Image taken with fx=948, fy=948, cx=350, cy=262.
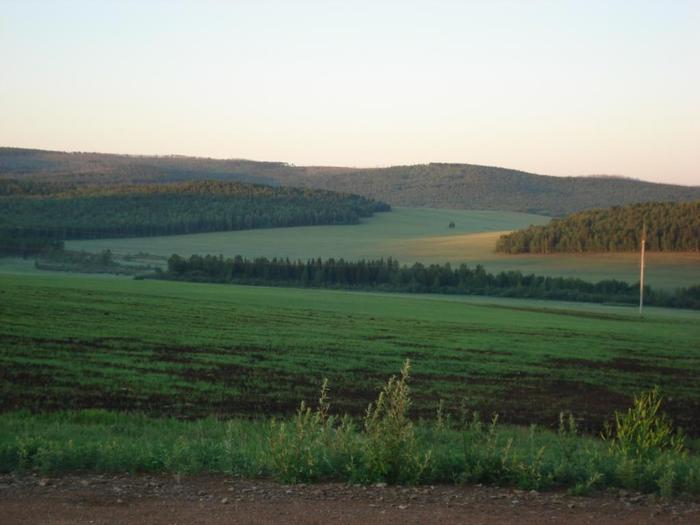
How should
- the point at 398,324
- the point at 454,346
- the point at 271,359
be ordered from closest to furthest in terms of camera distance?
the point at 271,359 → the point at 454,346 → the point at 398,324

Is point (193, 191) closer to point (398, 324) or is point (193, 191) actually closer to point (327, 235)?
point (327, 235)

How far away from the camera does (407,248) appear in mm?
108062

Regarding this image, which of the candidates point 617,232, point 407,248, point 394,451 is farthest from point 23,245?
point 394,451

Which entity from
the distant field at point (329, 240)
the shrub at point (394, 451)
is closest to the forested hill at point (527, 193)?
the distant field at point (329, 240)

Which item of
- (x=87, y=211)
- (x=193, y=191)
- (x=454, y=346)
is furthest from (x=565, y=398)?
(x=193, y=191)

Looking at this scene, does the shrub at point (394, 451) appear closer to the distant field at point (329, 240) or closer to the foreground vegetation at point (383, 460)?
the foreground vegetation at point (383, 460)

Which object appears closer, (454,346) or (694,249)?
(454,346)

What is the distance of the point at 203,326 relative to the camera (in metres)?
32.8

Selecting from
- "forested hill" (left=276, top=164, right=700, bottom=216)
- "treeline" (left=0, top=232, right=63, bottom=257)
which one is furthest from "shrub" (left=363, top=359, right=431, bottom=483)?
"forested hill" (left=276, top=164, right=700, bottom=216)

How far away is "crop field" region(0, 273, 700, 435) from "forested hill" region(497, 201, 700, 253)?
153ft

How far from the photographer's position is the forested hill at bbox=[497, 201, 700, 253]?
297 ft

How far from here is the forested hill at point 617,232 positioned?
90500 millimetres

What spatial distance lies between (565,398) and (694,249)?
7417 cm

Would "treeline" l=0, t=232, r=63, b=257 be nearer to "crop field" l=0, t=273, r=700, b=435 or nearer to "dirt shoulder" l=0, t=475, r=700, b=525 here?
"crop field" l=0, t=273, r=700, b=435
